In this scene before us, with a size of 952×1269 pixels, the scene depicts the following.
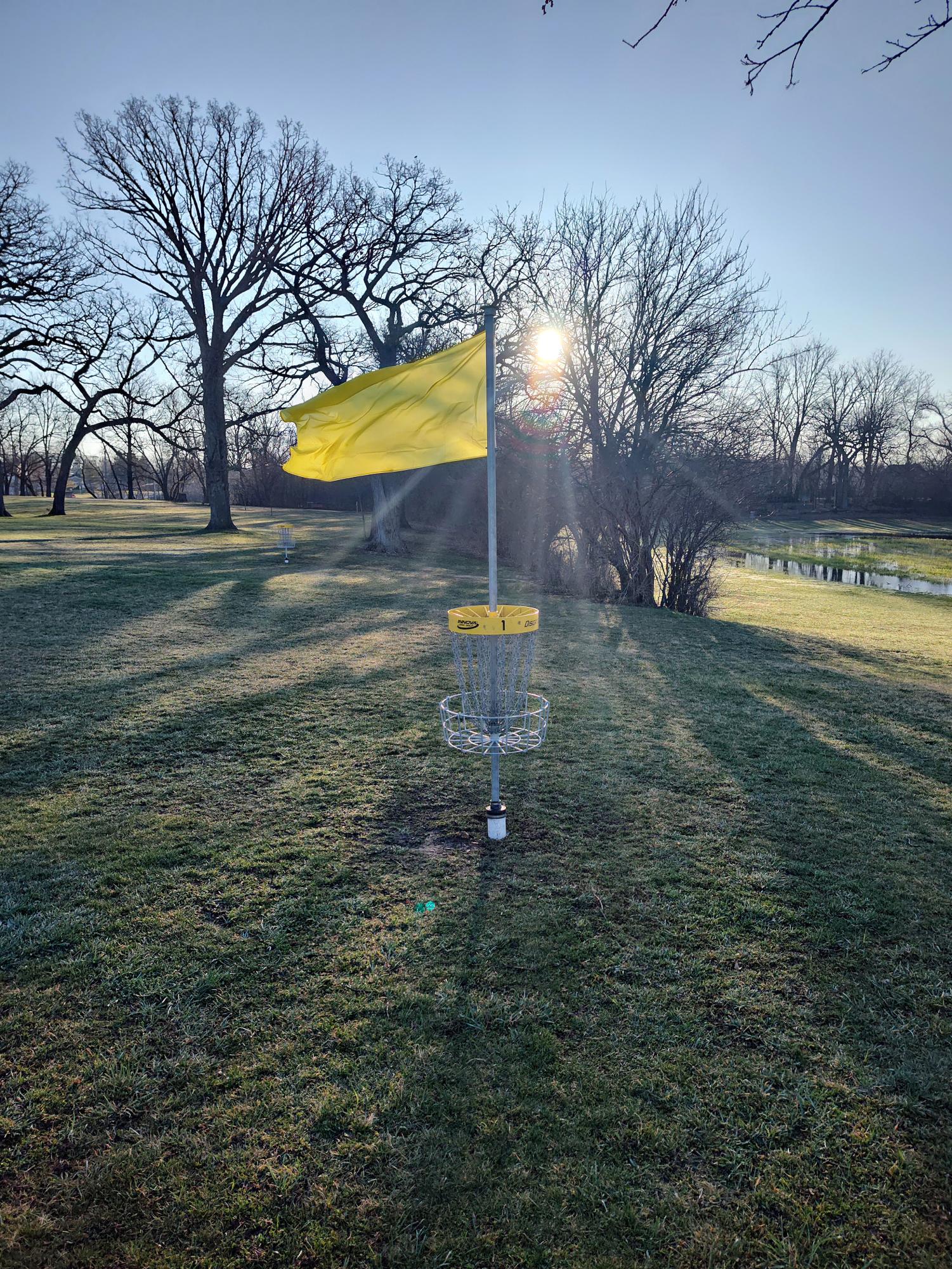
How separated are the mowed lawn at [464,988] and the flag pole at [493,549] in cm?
19

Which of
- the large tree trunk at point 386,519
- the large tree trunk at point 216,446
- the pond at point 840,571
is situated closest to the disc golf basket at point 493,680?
the large tree trunk at point 386,519

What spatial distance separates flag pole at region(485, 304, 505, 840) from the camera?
333 cm

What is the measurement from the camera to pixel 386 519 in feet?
67.7

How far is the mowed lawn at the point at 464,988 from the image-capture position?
1.99 meters

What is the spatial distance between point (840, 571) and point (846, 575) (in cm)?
135

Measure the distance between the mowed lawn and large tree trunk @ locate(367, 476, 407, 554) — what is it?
46.9 feet

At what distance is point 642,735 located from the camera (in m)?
6.11

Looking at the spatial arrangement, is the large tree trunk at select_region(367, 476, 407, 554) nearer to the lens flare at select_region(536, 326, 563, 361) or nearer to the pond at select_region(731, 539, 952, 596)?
the lens flare at select_region(536, 326, 563, 361)

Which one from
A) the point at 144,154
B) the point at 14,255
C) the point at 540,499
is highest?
the point at 144,154

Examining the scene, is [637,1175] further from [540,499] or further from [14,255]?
[14,255]

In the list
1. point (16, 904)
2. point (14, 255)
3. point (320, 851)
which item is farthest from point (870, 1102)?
point (14, 255)

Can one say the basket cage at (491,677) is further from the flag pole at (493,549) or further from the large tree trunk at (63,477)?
the large tree trunk at (63,477)

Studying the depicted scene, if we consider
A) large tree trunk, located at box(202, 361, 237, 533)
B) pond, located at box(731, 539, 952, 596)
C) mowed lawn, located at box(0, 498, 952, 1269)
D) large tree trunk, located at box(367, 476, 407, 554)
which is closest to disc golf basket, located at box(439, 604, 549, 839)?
mowed lawn, located at box(0, 498, 952, 1269)

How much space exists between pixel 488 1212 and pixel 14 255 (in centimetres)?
2949
